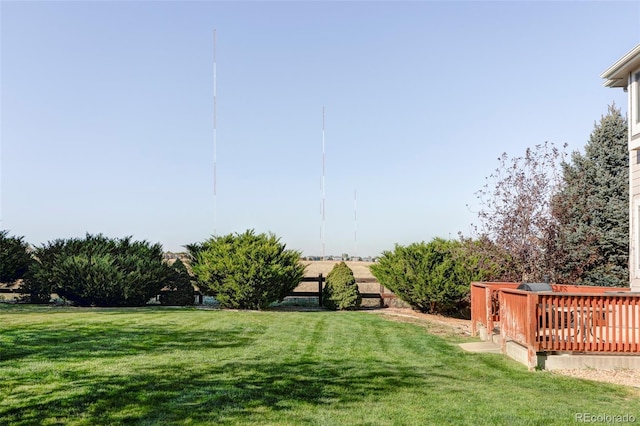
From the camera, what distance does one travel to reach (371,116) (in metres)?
21.4

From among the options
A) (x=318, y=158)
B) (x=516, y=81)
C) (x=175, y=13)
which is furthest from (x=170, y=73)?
(x=516, y=81)

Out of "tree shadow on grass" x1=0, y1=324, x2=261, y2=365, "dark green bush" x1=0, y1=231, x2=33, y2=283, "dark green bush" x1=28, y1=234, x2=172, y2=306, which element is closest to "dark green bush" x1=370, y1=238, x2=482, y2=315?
"tree shadow on grass" x1=0, y1=324, x2=261, y2=365

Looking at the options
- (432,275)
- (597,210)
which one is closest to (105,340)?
(432,275)

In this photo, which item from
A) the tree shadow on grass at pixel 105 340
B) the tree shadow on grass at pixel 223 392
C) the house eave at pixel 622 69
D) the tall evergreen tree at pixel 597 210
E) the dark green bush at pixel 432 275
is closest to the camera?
the tree shadow on grass at pixel 223 392

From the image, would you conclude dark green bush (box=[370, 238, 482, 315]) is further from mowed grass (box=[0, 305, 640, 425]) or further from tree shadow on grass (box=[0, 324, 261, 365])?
tree shadow on grass (box=[0, 324, 261, 365])

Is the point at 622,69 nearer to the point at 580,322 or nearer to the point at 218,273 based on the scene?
the point at 580,322

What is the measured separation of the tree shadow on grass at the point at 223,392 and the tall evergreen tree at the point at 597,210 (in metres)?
13.0

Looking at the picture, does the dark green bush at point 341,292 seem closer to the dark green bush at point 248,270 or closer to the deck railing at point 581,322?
the dark green bush at point 248,270

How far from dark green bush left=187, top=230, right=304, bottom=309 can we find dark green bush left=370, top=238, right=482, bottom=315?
12.4 ft

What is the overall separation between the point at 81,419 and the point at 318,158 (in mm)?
19340

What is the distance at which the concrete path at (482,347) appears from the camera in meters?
10.3

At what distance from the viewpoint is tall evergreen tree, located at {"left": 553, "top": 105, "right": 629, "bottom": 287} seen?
62.2ft

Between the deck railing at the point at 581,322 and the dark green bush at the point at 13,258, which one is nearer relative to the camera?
the deck railing at the point at 581,322

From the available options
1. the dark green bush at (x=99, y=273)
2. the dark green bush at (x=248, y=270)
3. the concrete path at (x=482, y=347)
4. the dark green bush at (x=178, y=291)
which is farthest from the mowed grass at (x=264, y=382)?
the dark green bush at (x=178, y=291)
